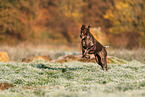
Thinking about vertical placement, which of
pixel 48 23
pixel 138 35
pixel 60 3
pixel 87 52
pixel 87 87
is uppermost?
pixel 60 3

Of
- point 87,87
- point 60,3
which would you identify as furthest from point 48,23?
point 87,87

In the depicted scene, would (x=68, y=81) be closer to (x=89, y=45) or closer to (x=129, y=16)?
(x=89, y=45)

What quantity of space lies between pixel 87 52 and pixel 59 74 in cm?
171

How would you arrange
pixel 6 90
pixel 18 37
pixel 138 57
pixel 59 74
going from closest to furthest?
pixel 6 90, pixel 59 74, pixel 138 57, pixel 18 37

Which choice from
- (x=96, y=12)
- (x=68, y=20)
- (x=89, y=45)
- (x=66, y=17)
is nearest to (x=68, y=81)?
(x=89, y=45)

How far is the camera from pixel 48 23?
38.2 m

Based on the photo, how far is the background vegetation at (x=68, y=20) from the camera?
969 inches

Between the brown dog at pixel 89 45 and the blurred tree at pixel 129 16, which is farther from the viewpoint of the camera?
the blurred tree at pixel 129 16

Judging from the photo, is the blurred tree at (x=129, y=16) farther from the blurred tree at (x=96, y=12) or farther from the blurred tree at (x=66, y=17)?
the blurred tree at (x=66, y=17)

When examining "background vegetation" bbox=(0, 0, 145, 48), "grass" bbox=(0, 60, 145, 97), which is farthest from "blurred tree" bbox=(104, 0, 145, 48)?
"grass" bbox=(0, 60, 145, 97)

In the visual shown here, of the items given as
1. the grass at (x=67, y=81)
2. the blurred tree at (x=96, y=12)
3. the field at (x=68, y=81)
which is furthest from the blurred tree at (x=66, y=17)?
the grass at (x=67, y=81)

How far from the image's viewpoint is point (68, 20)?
36.9 metres

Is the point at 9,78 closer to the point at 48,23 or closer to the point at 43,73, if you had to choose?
the point at 43,73

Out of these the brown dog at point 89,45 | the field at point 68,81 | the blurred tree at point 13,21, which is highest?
the blurred tree at point 13,21
